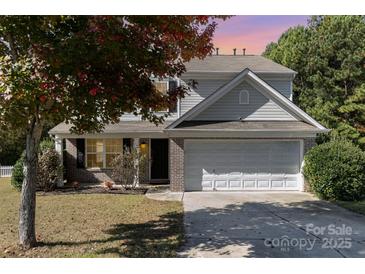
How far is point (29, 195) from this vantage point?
7984 millimetres

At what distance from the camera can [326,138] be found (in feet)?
61.3

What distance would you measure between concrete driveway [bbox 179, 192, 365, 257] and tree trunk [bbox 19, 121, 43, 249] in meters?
3.28

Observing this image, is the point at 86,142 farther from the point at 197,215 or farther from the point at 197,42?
the point at 197,42

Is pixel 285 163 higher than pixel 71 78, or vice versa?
pixel 71 78

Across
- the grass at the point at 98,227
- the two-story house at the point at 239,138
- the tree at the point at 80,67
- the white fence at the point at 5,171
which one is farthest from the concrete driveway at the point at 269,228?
the white fence at the point at 5,171

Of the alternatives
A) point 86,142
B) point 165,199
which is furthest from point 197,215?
point 86,142

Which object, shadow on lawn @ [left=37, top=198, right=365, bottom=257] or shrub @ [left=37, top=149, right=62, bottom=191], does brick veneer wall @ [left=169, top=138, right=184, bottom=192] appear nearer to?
shadow on lawn @ [left=37, top=198, right=365, bottom=257]

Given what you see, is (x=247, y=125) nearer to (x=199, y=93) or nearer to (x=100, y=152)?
(x=199, y=93)

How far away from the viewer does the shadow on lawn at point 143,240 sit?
7.58 meters

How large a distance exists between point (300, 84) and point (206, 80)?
1486 cm

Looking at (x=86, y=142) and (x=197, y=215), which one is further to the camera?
(x=86, y=142)

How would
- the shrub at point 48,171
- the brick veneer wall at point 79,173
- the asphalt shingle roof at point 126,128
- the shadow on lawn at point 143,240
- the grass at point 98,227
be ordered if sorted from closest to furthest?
1. the shadow on lawn at point 143,240
2. the grass at point 98,227
3. the shrub at point 48,171
4. the asphalt shingle roof at point 126,128
5. the brick veneer wall at point 79,173

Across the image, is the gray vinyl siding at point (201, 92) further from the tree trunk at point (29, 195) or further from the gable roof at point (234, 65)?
the tree trunk at point (29, 195)

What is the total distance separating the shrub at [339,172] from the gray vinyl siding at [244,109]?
304 centimetres
